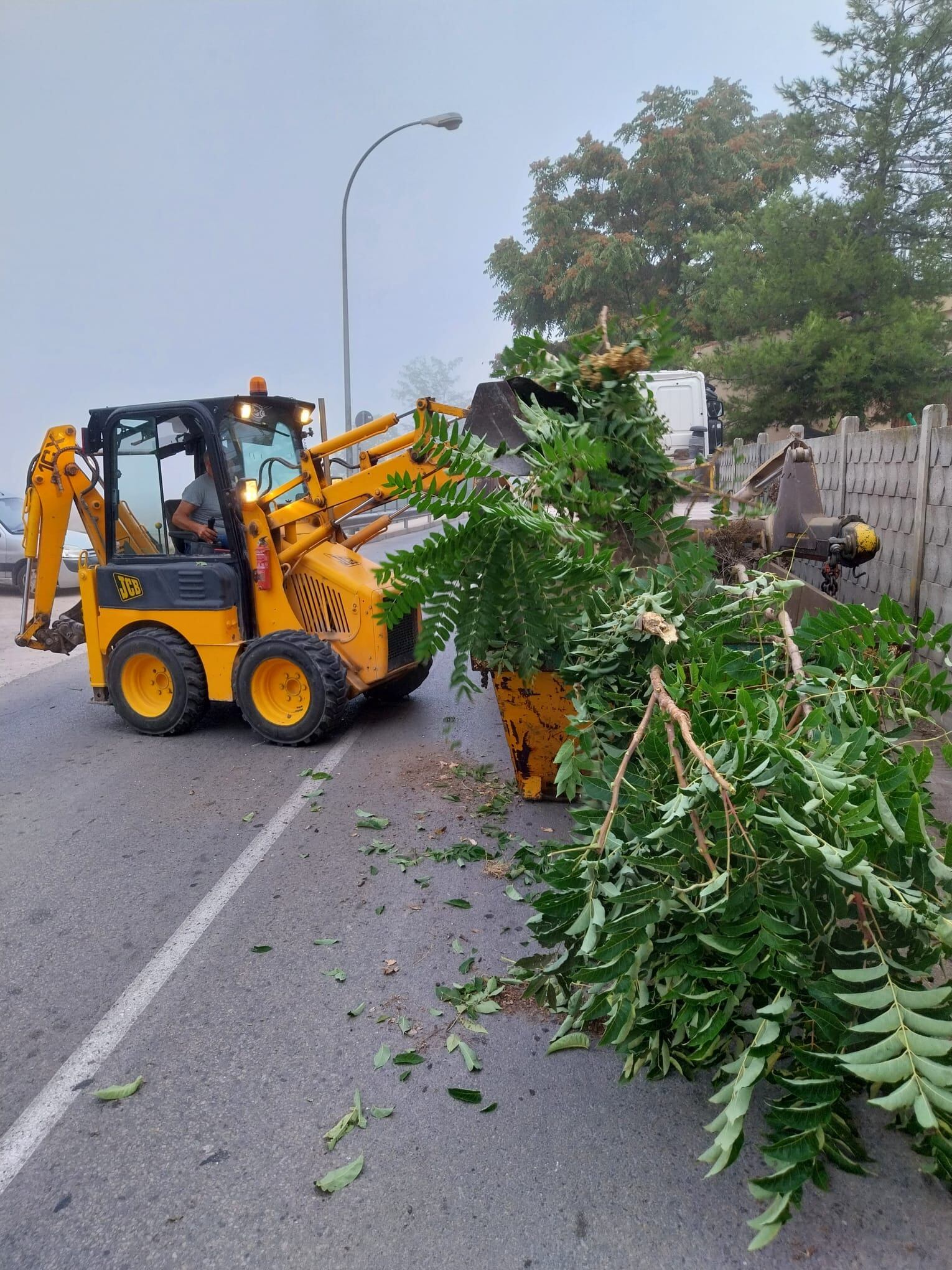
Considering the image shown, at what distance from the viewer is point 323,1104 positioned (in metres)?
2.79

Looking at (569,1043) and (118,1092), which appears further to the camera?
(569,1043)

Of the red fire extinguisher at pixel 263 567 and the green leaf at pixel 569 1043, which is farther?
the red fire extinguisher at pixel 263 567

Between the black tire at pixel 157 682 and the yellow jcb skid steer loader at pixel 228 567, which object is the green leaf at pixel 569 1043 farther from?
the black tire at pixel 157 682

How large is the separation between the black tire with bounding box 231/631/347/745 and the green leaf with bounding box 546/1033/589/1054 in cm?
377

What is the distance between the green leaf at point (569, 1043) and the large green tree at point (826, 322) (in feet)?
59.3

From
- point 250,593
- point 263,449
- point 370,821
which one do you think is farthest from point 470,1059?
point 263,449

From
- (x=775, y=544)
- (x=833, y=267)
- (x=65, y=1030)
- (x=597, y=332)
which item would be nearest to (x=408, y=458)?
(x=597, y=332)

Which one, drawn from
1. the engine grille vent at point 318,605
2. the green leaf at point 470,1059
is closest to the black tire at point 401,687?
the engine grille vent at point 318,605

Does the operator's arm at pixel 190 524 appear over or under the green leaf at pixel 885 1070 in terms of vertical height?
over

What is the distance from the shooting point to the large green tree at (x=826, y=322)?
18.3 meters

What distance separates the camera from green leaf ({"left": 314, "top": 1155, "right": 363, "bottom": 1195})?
2445mm

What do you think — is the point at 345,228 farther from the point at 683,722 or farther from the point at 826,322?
the point at 683,722

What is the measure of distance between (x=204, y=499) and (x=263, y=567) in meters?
0.79

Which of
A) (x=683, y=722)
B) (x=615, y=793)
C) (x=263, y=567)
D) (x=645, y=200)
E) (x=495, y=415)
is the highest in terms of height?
(x=645, y=200)
